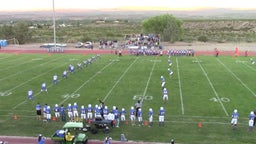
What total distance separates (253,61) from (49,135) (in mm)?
26729

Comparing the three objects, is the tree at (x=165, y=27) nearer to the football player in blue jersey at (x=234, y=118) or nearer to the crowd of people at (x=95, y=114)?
the crowd of people at (x=95, y=114)

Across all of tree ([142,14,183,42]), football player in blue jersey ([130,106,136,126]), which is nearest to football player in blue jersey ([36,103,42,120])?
football player in blue jersey ([130,106,136,126])

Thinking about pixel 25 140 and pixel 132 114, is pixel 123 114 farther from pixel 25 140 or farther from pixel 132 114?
pixel 25 140

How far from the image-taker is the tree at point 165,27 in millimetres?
60031

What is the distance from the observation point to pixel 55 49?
157ft

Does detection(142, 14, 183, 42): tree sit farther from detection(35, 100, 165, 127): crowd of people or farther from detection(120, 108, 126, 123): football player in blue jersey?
detection(120, 108, 126, 123): football player in blue jersey

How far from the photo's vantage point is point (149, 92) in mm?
24500

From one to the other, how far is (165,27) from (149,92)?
128ft

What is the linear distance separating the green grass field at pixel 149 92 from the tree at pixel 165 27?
19.9m

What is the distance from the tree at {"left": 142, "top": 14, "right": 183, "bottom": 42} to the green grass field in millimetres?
19879

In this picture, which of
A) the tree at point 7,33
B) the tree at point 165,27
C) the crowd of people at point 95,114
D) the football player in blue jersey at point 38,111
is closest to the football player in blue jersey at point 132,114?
the crowd of people at point 95,114

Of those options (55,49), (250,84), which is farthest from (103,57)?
(250,84)

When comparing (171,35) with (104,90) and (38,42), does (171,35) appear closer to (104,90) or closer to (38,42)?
(38,42)

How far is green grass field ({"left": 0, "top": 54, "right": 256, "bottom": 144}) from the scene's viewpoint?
17094mm
